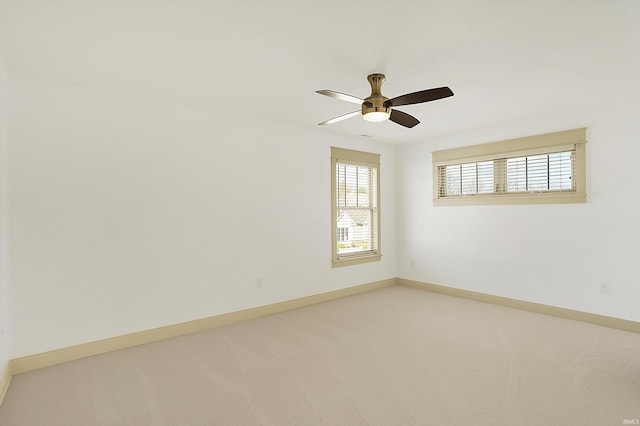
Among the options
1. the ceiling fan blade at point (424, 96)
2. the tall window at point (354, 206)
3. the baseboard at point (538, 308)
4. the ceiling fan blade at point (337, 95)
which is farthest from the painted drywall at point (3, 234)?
the baseboard at point (538, 308)

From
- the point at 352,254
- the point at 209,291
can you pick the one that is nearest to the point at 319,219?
the point at 352,254

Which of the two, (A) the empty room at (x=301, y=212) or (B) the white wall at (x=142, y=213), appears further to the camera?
(B) the white wall at (x=142, y=213)

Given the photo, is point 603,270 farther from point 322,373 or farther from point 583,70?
point 322,373

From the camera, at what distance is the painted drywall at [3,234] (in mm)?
2566

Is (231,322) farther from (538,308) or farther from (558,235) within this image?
(558,235)

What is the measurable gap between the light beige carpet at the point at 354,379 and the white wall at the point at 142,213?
45cm

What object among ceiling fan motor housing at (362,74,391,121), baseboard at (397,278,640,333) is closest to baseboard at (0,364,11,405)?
ceiling fan motor housing at (362,74,391,121)

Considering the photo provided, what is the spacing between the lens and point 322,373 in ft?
8.83

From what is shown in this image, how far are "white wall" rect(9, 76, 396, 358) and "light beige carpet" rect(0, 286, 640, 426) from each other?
454 millimetres

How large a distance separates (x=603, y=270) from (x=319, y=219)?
11.6 feet

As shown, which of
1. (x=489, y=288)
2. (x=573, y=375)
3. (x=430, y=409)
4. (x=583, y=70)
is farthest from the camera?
(x=489, y=288)

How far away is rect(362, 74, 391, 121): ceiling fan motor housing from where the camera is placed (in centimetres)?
277

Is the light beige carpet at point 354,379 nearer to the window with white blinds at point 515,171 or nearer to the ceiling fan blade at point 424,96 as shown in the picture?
the window with white blinds at point 515,171

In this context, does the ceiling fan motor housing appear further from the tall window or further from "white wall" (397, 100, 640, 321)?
"white wall" (397, 100, 640, 321)
